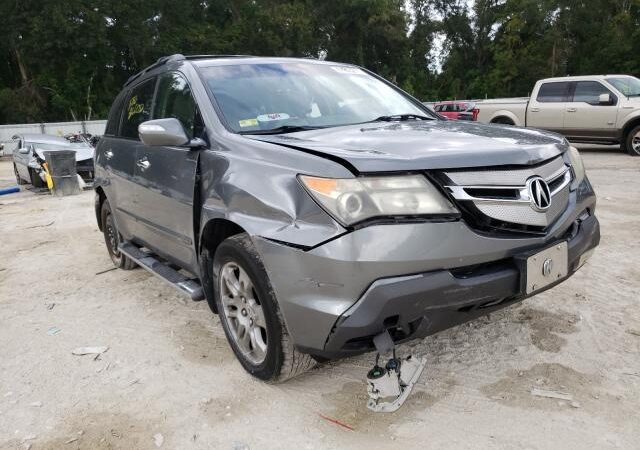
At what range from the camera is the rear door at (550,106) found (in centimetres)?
1296

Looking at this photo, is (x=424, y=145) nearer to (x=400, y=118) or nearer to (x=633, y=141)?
(x=400, y=118)

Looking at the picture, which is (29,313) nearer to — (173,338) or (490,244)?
(173,338)

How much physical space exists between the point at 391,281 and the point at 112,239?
3.91 m

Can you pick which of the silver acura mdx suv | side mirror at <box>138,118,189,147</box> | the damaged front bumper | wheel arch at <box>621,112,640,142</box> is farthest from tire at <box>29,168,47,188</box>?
wheel arch at <box>621,112,640,142</box>

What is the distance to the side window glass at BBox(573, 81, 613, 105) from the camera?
12305mm

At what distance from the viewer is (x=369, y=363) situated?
3.05 m

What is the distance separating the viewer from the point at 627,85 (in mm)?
12148

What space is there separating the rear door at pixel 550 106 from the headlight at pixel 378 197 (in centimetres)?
1203

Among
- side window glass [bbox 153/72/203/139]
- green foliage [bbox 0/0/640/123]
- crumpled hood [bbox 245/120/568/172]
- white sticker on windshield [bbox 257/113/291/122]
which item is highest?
green foliage [bbox 0/0/640/123]

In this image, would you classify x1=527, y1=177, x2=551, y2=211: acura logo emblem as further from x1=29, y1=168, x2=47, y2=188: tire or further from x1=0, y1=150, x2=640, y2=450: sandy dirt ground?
x1=29, y1=168, x2=47, y2=188: tire

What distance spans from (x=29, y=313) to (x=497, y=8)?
4884cm

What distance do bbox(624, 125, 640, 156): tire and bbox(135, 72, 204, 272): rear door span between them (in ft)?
37.6

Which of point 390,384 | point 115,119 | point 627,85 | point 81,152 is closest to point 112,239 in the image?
point 115,119

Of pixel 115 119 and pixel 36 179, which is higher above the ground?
pixel 115 119
